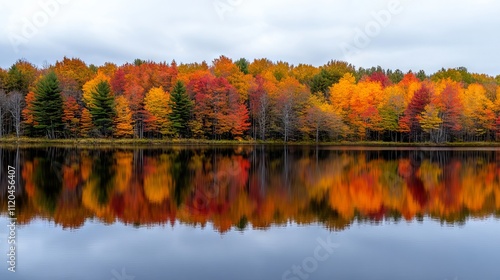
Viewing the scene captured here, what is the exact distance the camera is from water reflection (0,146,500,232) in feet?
57.3

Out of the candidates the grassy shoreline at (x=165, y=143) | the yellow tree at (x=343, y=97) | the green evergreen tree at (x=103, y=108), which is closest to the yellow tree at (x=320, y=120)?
the grassy shoreline at (x=165, y=143)

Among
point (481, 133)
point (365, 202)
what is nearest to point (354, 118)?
point (481, 133)

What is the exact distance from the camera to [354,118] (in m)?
73.5

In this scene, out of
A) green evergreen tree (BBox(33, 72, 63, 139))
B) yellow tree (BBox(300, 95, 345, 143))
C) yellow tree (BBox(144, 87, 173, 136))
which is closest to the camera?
green evergreen tree (BBox(33, 72, 63, 139))

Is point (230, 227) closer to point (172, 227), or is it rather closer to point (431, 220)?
point (172, 227)

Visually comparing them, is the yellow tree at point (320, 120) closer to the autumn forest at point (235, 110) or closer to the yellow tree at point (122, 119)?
the autumn forest at point (235, 110)

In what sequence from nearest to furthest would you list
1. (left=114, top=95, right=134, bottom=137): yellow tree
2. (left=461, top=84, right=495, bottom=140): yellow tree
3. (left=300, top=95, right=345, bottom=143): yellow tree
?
1. (left=114, top=95, right=134, bottom=137): yellow tree
2. (left=300, top=95, right=345, bottom=143): yellow tree
3. (left=461, top=84, right=495, bottom=140): yellow tree

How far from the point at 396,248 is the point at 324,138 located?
6214 centimetres

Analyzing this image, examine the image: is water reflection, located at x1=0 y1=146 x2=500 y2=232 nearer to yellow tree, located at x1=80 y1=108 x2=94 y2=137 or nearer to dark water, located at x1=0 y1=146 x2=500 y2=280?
dark water, located at x1=0 y1=146 x2=500 y2=280

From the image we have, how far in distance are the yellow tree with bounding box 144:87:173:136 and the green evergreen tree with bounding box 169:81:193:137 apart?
0.83m

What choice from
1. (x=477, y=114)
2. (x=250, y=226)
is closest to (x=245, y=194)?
(x=250, y=226)

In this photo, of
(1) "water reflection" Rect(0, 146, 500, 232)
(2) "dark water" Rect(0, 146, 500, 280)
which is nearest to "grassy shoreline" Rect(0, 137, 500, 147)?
(1) "water reflection" Rect(0, 146, 500, 232)

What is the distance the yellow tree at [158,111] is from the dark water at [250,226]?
41.1 meters

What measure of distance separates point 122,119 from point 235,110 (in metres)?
16.7
